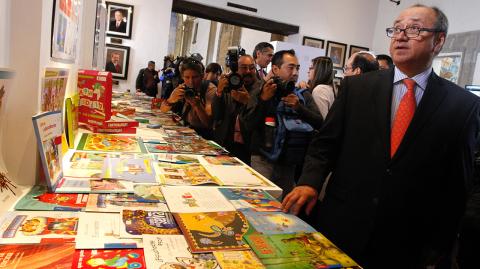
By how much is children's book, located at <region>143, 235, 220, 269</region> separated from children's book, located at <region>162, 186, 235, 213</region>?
0.21 meters

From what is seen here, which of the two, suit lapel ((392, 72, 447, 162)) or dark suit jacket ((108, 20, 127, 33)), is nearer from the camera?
suit lapel ((392, 72, 447, 162))

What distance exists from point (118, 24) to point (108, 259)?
274 inches

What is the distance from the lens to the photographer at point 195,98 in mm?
2902

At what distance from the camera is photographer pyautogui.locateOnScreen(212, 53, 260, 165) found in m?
2.67

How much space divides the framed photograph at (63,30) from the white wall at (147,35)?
224 inches

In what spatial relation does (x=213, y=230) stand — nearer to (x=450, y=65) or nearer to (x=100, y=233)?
(x=100, y=233)

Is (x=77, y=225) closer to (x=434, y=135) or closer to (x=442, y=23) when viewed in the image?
(x=434, y=135)

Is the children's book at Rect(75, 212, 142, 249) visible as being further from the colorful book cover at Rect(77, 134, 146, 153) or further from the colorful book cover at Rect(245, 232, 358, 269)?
the colorful book cover at Rect(77, 134, 146, 153)

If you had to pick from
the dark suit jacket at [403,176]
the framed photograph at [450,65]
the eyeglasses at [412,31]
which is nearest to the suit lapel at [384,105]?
the dark suit jacket at [403,176]

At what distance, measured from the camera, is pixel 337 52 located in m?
8.78

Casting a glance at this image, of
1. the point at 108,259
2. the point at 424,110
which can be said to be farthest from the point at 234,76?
the point at 108,259

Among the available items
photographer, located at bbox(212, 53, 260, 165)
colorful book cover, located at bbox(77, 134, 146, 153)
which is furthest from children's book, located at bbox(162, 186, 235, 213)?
photographer, located at bbox(212, 53, 260, 165)

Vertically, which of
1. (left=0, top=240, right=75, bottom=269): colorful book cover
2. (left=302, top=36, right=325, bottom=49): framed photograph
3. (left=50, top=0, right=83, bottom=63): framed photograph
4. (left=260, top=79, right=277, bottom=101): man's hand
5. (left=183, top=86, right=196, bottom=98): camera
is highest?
(left=302, top=36, right=325, bottom=49): framed photograph

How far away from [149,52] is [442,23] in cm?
658
